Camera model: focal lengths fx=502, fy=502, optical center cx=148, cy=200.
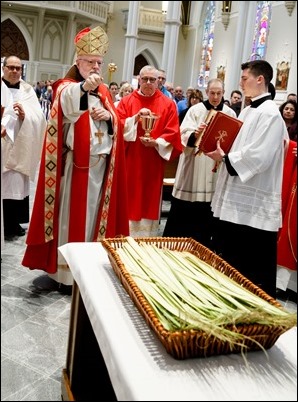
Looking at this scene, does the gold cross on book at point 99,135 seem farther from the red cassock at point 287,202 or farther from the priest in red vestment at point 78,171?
the red cassock at point 287,202

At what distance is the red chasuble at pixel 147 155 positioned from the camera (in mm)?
5152

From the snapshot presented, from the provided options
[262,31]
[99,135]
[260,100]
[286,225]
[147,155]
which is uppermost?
[262,31]

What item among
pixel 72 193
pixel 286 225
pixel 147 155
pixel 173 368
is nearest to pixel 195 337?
pixel 173 368

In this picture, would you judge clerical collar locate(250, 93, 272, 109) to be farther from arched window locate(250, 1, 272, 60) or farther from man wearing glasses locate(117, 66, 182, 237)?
arched window locate(250, 1, 272, 60)

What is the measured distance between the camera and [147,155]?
17.0 feet

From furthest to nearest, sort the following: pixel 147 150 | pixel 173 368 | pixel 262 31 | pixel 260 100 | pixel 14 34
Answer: pixel 262 31, pixel 147 150, pixel 260 100, pixel 14 34, pixel 173 368

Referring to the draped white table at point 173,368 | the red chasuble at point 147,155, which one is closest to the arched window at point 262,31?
the red chasuble at point 147,155

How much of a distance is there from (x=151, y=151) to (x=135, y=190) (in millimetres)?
437

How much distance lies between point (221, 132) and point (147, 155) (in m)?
1.47

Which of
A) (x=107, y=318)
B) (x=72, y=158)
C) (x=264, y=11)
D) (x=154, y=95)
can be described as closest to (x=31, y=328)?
(x=72, y=158)

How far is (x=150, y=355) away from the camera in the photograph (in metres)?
1.54

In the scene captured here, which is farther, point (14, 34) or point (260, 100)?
point (260, 100)

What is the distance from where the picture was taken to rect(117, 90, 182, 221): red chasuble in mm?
5152

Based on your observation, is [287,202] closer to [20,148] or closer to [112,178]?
[112,178]
